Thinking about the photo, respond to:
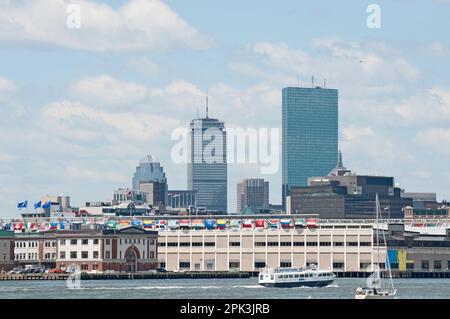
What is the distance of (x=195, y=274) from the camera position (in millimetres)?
184750

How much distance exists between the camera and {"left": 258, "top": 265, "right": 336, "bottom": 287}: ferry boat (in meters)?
129

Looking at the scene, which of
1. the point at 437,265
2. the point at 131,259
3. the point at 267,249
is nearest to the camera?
the point at 267,249

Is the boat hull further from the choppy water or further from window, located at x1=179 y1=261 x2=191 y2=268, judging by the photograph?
window, located at x1=179 y1=261 x2=191 y2=268

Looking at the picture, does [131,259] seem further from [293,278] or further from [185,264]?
[293,278]

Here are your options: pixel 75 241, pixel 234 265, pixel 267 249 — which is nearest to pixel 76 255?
pixel 75 241

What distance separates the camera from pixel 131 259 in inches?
7608

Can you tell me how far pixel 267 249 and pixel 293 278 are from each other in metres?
59.5

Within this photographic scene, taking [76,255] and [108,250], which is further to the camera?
[76,255]

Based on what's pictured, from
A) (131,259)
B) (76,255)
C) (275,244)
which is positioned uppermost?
(275,244)

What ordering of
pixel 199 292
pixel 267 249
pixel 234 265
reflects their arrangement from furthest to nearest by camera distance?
pixel 234 265, pixel 267 249, pixel 199 292

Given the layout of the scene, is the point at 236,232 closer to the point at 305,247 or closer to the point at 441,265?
the point at 305,247
